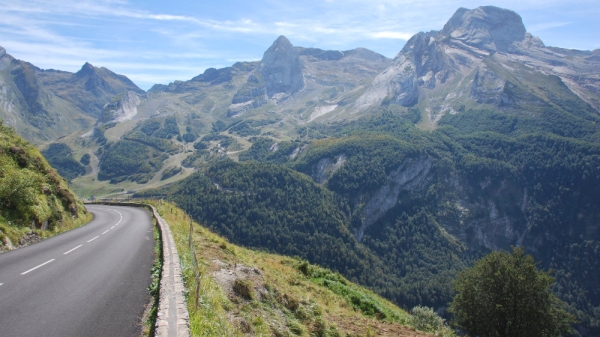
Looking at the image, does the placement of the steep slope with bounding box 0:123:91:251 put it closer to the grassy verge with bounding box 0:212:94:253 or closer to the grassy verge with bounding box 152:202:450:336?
the grassy verge with bounding box 0:212:94:253

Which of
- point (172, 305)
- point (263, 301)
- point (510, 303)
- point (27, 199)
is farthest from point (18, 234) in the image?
point (510, 303)

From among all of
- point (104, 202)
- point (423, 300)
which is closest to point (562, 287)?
point (423, 300)

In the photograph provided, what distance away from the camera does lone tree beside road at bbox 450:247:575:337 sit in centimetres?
2803

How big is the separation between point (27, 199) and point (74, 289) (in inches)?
567

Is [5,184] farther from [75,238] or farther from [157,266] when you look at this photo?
[157,266]

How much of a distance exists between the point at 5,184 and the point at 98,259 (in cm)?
1014

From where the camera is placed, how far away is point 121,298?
10.4 meters

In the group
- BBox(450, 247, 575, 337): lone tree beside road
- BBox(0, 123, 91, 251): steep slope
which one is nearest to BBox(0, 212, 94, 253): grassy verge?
BBox(0, 123, 91, 251): steep slope

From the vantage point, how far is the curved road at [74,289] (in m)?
8.26

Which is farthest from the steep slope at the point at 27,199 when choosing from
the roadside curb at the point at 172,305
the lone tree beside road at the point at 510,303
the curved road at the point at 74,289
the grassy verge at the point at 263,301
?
the lone tree beside road at the point at 510,303

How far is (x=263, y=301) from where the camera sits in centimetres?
1366

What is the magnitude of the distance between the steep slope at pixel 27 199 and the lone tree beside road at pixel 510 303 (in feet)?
117

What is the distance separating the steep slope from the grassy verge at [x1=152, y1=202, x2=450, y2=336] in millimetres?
9325

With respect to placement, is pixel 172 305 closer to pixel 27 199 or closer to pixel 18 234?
pixel 18 234
